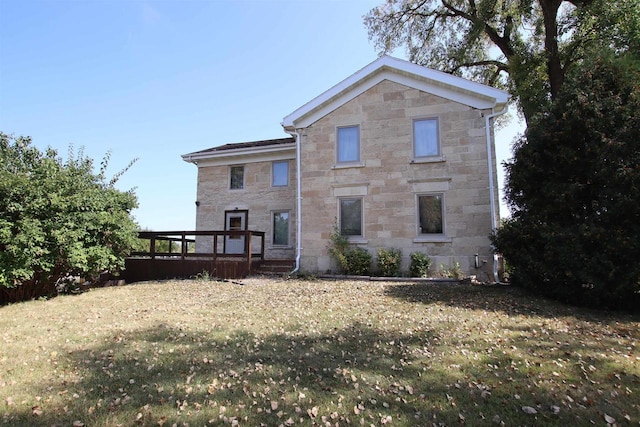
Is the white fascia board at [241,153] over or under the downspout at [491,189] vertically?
over

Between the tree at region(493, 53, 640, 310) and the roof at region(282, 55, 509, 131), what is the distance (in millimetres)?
3558

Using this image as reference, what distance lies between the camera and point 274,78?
13.6m

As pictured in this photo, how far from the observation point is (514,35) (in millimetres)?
17875

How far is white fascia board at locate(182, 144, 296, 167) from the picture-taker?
15.6 m

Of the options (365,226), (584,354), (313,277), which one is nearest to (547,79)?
(365,226)

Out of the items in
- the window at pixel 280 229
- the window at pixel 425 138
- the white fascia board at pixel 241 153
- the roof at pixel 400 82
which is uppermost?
the roof at pixel 400 82

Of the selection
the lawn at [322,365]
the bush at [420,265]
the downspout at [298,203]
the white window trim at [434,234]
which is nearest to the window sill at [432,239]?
the white window trim at [434,234]

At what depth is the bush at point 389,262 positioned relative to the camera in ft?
37.4

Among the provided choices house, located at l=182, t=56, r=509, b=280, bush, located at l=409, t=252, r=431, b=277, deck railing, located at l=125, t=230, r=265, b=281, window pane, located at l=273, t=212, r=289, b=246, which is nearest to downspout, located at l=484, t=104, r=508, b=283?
house, located at l=182, t=56, r=509, b=280

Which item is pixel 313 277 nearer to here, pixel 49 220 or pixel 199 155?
pixel 49 220

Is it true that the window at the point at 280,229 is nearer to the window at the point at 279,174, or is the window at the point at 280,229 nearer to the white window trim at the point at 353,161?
the window at the point at 279,174

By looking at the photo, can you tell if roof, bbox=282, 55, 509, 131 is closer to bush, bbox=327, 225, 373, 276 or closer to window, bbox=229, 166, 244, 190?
window, bbox=229, 166, 244, 190

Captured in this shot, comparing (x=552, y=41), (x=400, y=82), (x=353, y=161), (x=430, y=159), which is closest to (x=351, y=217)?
(x=353, y=161)

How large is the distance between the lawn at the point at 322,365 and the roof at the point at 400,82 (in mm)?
7111
